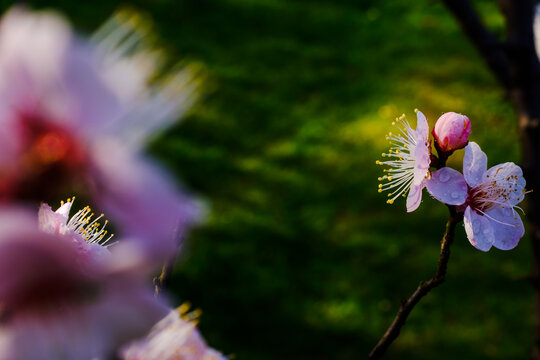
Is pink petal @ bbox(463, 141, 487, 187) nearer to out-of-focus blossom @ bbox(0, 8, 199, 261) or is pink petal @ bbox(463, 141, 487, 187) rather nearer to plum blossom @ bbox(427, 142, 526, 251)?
plum blossom @ bbox(427, 142, 526, 251)

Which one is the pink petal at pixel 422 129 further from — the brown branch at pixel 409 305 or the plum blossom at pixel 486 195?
the brown branch at pixel 409 305

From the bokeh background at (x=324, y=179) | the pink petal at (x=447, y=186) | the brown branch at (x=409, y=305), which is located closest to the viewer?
the brown branch at (x=409, y=305)

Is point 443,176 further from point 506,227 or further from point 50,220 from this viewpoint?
point 50,220

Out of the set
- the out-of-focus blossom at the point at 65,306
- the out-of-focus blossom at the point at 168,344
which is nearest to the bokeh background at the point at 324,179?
the out-of-focus blossom at the point at 168,344

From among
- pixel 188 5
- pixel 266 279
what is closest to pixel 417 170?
pixel 266 279

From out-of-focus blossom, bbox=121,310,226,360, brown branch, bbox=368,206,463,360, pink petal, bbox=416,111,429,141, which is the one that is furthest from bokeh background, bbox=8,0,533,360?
out-of-focus blossom, bbox=121,310,226,360

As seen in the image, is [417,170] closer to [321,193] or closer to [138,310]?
[138,310]
